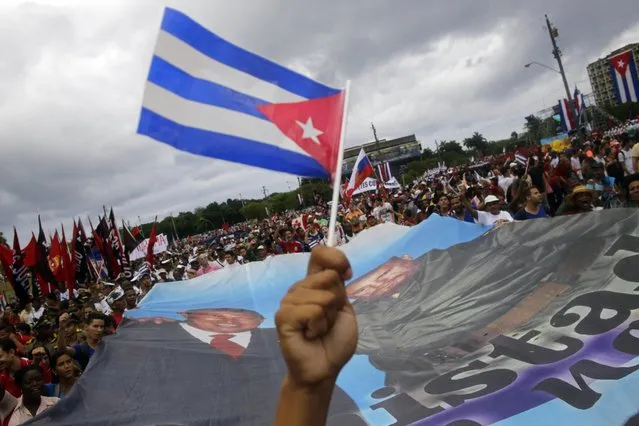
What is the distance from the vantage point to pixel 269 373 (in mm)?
3596

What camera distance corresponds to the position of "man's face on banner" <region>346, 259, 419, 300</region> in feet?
17.0

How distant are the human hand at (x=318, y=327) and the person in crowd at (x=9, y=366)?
3.64 metres

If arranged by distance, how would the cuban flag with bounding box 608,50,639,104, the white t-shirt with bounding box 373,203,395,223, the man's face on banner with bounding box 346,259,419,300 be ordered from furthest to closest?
the cuban flag with bounding box 608,50,639,104, the white t-shirt with bounding box 373,203,395,223, the man's face on banner with bounding box 346,259,419,300

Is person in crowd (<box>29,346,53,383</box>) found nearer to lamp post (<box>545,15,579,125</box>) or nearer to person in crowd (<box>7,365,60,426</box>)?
person in crowd (<box>7,365,60,426</box>)

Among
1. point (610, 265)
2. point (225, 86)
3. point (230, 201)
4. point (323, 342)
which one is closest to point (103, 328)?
point (225, 86)

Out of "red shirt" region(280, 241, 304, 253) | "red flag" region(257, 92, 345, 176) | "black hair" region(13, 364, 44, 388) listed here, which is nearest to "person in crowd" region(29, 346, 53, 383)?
"black hair" region(13, 364, 44, 388)

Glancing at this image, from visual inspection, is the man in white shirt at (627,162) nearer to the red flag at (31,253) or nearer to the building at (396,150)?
the red flag at (31,253)

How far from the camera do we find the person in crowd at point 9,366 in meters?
3.81

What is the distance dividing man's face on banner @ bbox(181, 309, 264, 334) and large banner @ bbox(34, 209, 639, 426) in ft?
0.07

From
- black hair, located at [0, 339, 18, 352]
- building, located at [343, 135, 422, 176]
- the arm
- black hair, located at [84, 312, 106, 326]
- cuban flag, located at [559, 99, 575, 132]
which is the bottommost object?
black hair, located at [84, 312, 106, 326]

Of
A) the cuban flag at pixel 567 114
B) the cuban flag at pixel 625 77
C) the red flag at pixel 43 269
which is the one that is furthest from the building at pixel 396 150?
Result: the red flag at pixel 43 269

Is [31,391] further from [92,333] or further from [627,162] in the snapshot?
[627,162]

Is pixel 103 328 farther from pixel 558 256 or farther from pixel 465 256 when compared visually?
pixel 558 256

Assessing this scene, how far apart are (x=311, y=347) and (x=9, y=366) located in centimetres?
409
